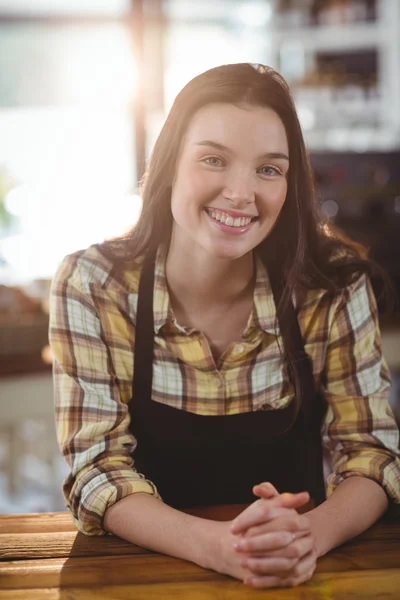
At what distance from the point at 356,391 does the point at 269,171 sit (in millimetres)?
389

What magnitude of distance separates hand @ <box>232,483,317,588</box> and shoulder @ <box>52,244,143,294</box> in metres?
0.46

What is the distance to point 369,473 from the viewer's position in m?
1.18

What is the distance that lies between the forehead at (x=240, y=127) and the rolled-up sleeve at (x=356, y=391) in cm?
30

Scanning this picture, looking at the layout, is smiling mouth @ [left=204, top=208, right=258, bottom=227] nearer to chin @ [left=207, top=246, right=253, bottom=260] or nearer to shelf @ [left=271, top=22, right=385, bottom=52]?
chin @ [left=207, top=246, right=253, bottom=260]

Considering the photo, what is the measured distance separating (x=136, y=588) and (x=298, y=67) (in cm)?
380

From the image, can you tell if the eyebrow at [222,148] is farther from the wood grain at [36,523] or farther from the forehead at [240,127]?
the wood grain at [36,523]

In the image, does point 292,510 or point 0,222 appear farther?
point 0,222

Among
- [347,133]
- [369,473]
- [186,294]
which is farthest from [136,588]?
[347,133]

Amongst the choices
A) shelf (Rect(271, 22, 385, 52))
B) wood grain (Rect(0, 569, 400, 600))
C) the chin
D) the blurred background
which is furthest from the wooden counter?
shelf (Rect(271, 22, 385, 52))

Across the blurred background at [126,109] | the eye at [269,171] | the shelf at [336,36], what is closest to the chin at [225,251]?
the eye at [269,171]

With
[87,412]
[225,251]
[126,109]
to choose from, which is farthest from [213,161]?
[126,109]

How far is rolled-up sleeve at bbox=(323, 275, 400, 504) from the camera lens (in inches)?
48.4

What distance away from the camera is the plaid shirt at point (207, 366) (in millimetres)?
1181

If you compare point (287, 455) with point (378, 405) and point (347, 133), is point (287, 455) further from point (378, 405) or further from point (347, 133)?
point (347, 133)
